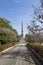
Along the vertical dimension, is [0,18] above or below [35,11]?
above

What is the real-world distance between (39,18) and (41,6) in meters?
2.47

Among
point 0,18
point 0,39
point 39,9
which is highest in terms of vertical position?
point 0,18

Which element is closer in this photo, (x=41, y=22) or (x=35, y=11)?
(x=41, y=22)

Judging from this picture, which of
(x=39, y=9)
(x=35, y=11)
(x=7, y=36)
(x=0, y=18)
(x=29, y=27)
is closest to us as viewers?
(x=39, y=9)

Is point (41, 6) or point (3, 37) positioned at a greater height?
point (41, 6)

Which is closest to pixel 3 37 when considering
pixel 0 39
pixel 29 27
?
pixel 0 39

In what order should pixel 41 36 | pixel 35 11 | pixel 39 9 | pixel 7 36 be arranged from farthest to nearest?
1. pixel 7 36
2. pixel 41 36
3. pixel 35 11
4. pixel 39 9

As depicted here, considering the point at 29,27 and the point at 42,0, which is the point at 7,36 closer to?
the point at 29,27

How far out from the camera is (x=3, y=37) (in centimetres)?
5119

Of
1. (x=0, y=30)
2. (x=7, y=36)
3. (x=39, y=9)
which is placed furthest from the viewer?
(x=7, y=36)

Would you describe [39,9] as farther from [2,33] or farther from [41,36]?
[2,33]

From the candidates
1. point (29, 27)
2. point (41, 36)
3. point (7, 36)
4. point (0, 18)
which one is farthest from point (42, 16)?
point (0, 18)

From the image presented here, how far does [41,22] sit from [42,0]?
3.36 m

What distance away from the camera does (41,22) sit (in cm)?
2619
